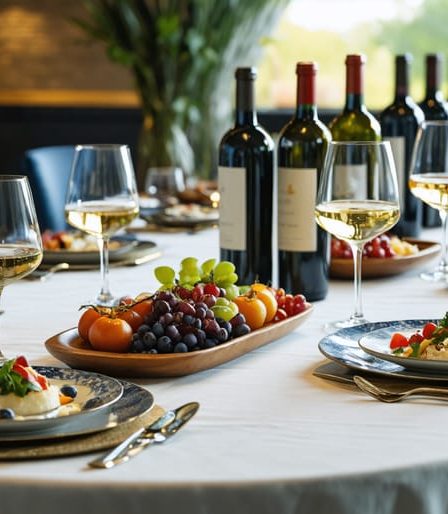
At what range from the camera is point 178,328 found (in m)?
1.48

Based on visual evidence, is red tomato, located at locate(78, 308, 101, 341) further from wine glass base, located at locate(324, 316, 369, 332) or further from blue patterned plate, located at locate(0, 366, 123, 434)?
wine glass base, located at locate(324, 316, 369, 332)

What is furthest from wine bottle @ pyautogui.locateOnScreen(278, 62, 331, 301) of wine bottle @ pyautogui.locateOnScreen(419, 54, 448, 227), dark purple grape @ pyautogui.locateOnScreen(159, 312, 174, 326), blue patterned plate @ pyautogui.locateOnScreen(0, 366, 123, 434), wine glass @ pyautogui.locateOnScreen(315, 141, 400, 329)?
wine bottle @ pyautogui.locateOnScreen(419, 54, 448, 227)

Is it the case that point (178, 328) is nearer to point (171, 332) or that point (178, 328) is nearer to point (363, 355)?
point (171, 332)

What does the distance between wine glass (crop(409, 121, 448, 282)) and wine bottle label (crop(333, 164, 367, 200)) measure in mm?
438

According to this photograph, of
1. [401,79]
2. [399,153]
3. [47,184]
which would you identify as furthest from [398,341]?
[47,184]

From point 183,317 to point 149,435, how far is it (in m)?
0.31

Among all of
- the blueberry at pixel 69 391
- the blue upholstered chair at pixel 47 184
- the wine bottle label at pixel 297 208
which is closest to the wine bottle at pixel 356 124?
the wine bottle label at pixel 297 208

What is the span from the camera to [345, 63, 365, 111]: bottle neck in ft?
6.88

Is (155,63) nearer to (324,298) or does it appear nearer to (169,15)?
(169,15)

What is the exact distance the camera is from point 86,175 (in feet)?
6.61

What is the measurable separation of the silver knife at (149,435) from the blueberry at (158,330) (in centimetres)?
20

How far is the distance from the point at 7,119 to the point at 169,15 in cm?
222

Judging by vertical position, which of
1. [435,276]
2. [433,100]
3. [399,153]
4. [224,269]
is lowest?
[435,276]

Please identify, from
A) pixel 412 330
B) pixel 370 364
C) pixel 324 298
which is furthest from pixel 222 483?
pixel 324 298
